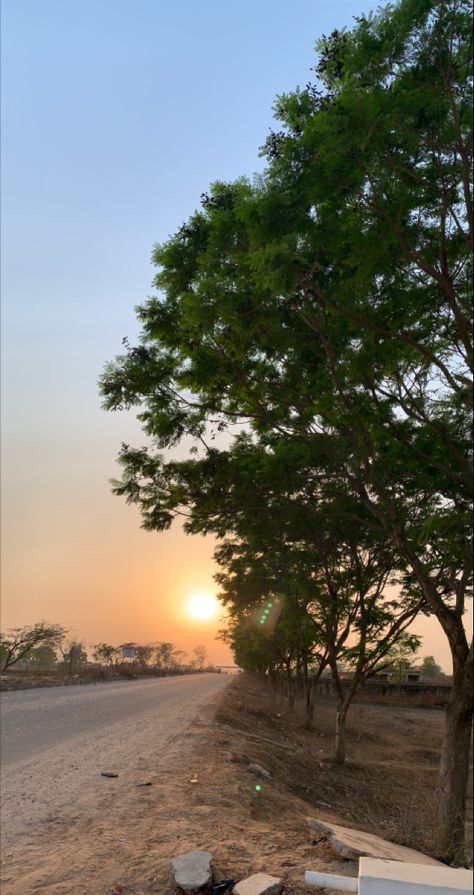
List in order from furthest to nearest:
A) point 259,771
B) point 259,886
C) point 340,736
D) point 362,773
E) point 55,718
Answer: point 55,718, point 340,736, point 362,773, point 259,771, point 259,886

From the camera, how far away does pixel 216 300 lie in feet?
19.0

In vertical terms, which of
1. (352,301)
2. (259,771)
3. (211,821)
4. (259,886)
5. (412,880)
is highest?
(352,301)

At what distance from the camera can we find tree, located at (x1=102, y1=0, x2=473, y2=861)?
4.68 m

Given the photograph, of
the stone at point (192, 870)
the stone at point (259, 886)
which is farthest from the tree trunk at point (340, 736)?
the stone at point (259, 886)

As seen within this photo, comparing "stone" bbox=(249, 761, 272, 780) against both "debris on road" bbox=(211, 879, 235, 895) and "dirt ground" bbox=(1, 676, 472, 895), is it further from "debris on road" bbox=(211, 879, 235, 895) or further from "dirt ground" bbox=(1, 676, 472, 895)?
"debris on road" bbox=(211, 879, 235, 895)

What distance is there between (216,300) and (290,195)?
1292mm

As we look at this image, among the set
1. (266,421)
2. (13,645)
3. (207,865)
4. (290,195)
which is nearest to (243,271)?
(290,195)

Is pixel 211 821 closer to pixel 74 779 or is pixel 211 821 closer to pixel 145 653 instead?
pixel 74 779

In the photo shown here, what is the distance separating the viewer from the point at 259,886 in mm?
4891

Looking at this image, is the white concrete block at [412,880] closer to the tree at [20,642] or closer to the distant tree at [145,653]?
the tree at [20,642]

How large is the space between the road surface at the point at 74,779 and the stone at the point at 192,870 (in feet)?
2.93

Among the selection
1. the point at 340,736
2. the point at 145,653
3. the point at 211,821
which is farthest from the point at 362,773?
the point at 145,653

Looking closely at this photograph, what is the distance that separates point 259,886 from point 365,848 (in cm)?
95

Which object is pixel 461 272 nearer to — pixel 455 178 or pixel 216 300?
pixel 455 178
